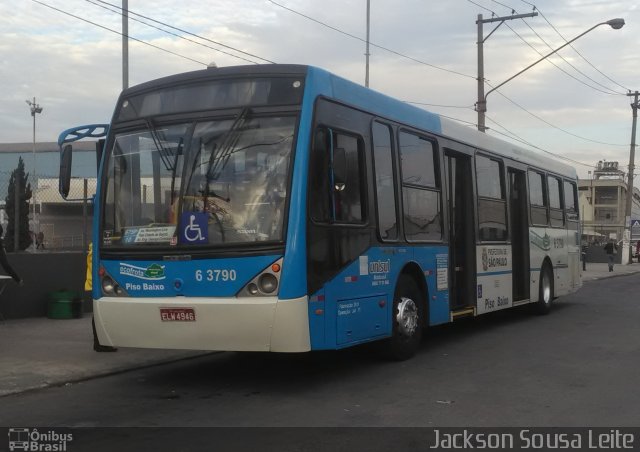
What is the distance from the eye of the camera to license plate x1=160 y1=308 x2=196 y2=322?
7.07m

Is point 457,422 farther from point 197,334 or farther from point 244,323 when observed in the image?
point 197,334

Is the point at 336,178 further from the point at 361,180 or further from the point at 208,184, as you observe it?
the point at 208,184

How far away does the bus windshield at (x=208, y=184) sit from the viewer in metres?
6.98

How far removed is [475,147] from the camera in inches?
446

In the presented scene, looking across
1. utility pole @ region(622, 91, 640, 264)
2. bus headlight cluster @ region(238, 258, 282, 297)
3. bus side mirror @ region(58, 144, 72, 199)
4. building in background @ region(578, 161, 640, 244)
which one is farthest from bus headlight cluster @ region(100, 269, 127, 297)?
building in background @ region(578, 161, 640, 244)

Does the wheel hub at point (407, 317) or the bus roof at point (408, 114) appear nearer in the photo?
the bus roof at point (408, 114)

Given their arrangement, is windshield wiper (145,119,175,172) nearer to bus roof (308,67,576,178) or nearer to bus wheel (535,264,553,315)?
bus roof (308,67,576,178)

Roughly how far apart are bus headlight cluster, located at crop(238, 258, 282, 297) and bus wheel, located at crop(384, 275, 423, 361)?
2259 mm

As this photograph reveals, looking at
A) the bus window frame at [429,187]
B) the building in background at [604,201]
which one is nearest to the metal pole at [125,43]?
the bus window frame at [429,187]

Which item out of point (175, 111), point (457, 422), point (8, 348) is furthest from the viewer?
point (8, 348)

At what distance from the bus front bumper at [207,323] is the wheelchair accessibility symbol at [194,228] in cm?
60

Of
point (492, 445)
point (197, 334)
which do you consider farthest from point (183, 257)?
point (492, 445)

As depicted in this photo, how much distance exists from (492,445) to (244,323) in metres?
2.58

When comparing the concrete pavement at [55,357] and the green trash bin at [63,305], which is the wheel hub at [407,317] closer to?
the concrete pavement at [55,357]
